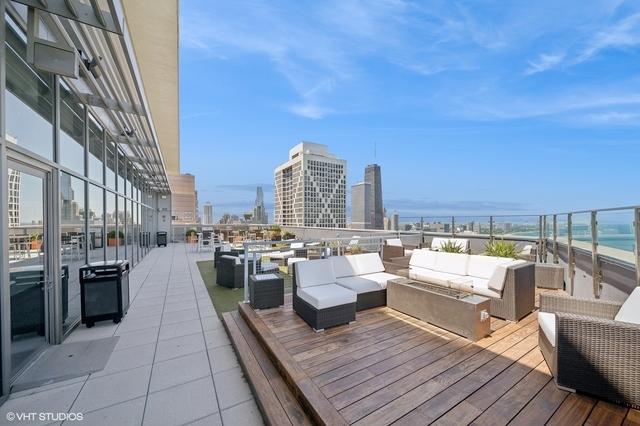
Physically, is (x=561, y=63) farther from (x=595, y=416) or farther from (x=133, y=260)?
(x=133, y=260)

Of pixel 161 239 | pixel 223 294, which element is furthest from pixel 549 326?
pixel 161 239

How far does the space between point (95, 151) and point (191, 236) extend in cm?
1150

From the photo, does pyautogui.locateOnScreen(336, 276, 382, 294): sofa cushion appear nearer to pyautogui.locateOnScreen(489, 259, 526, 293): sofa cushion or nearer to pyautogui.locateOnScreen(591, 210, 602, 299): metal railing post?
pyautogui.locateOnScreen(489, 259, 526, 293): sofa cushion

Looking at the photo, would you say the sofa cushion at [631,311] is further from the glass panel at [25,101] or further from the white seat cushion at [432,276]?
the glass panel at [25,101]

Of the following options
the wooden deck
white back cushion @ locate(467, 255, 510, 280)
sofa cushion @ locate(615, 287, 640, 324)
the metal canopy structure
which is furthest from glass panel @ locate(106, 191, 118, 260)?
sofa cushion @ locate(615, 287, 640, 324)

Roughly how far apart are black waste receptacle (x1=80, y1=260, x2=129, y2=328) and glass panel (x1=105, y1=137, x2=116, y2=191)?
9.46 ft

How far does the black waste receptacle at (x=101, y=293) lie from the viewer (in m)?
3.66

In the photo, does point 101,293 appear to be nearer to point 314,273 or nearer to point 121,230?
point 314,273

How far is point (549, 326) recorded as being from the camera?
2.14 meters

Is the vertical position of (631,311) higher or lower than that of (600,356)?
higher

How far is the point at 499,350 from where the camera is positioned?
2.46 m

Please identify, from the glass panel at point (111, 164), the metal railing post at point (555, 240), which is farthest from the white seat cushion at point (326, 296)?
the glass panel at point (111, 164)

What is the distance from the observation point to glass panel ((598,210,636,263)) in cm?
284

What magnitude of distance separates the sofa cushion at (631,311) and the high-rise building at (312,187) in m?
44.0
